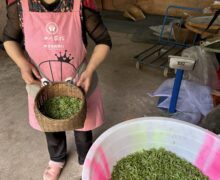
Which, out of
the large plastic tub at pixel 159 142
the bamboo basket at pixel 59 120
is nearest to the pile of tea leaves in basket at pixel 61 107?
the bamboo basket at pixel 59 120

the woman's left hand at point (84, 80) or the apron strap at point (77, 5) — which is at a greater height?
the apron strap at point (77, 5)

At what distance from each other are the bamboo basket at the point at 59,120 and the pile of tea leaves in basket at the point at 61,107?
1 centimetres

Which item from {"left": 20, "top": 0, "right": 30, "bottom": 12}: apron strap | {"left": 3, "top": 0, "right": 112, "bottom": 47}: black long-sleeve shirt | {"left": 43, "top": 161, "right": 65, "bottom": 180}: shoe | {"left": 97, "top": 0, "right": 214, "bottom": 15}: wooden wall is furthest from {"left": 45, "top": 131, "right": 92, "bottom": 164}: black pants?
{"left": 97, "top": 0, "right": 214, "bottom": 15}: wooden wall

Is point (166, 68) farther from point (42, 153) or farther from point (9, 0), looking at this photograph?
point (9, 0)

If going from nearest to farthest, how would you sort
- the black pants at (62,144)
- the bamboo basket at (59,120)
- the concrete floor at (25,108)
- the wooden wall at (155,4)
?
1. the bamboo basket at (59,120)
2. the black pants at (62,144)
3. the concrete floor at (25,108)
4. the wooden wall at (155,4)

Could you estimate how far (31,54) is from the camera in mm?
1014

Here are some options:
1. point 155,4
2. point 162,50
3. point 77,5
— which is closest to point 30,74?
point 77,5

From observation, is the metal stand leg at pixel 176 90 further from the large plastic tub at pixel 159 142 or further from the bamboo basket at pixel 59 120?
the bamboo basket at pixel 59 120

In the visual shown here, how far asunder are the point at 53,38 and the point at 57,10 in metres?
0.10

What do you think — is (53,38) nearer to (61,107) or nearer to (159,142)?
(61,107)

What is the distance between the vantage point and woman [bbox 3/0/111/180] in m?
0.94

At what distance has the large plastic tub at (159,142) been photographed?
2.90ft

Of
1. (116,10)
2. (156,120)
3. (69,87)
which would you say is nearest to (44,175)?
(69,87)

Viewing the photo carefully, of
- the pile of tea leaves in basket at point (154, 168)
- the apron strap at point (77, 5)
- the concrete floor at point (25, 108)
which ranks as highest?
the apron strap at point (77, 5)
